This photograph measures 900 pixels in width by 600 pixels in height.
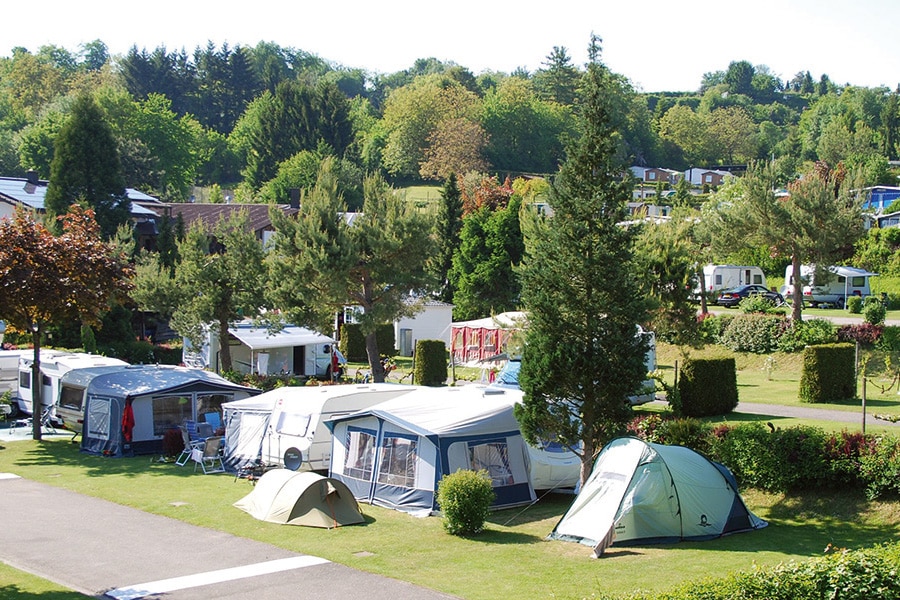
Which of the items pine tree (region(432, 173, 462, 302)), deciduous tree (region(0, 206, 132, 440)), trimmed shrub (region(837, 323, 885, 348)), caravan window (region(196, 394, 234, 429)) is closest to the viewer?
deciduous tree (region(0, 206, 132, 440))

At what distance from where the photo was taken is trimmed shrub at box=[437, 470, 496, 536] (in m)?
14.5

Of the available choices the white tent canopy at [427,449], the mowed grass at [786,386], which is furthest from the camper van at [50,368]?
the mowed grass at [786,386]

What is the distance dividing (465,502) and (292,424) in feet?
18.9

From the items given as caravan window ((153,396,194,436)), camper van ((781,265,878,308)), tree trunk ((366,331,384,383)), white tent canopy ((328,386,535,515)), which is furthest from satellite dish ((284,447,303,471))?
camper van ((781,265,878,308))

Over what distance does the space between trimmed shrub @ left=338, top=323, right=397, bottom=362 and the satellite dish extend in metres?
19.8

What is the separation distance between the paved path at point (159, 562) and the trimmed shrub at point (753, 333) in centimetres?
2255

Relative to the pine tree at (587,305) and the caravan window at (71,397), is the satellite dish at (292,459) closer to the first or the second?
the pine tree at (587,305)

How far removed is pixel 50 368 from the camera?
25.8m

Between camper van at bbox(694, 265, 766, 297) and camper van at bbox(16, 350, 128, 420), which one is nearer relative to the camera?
camper van at bbox(16, 350, 128, 420)

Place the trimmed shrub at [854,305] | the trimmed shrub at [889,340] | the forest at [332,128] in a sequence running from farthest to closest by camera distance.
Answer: the forest at [332,128] → the trimmed shrub at [854,305] → the trimmed shrub at [889,340]

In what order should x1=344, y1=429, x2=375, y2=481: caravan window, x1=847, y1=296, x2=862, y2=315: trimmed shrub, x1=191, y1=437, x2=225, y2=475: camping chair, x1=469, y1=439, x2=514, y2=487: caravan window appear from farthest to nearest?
x1=847, y1=296, x2=862, y2=315: trimmed shrub → x1=191, y1=437, x2=225, y2=475: camping chair → x1=344, y1=429, x2=375, y2=481: caravan window → x1=469, y1=439, x2=514, y2=487: caravan window

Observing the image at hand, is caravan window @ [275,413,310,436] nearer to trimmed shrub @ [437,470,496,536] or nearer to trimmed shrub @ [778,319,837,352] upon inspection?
trimmed shrub @ [437,470,496,536]

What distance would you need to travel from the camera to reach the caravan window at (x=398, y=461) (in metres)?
16.5

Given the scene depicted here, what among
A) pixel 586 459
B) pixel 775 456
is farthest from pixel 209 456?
pixel 775 456
